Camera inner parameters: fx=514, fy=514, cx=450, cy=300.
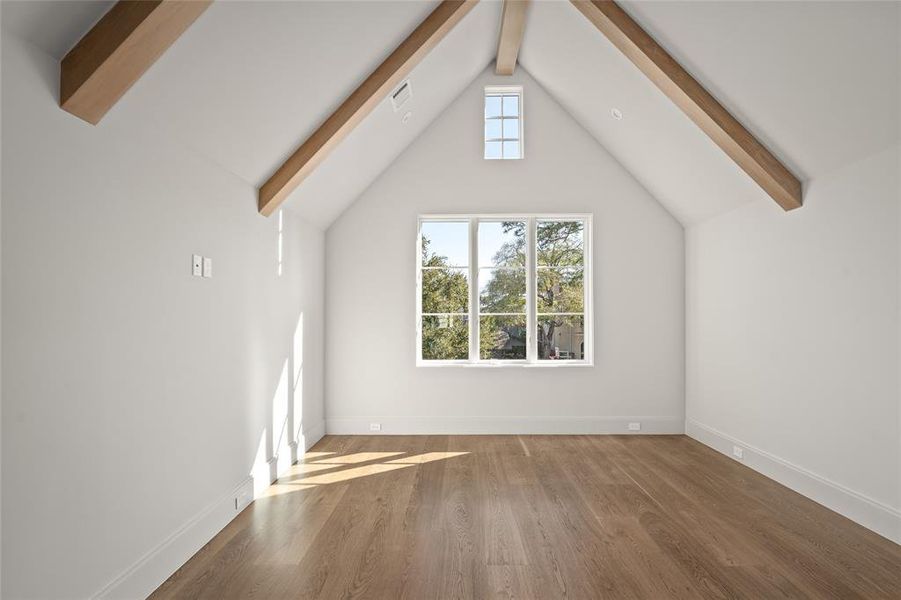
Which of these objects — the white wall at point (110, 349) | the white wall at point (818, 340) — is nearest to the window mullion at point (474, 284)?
the white wall at point (818, 340)

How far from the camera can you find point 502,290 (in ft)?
18.6

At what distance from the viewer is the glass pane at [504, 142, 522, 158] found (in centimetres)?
560

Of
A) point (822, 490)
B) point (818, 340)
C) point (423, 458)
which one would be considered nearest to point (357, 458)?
point (423, 458)

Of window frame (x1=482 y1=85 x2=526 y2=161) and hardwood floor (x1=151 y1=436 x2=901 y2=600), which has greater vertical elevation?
window frame (x1=482 y1=85 x2=526 y2=161)

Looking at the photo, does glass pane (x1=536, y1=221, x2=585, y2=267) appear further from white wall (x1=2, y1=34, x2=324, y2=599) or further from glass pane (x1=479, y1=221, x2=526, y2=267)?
white wall (x1=2, y1=34, x2=324, y2=599)

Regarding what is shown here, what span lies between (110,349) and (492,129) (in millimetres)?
4462

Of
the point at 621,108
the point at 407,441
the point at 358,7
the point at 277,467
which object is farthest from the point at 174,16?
the point at 407,441

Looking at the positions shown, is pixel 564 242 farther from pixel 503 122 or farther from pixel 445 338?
pixel 445 338

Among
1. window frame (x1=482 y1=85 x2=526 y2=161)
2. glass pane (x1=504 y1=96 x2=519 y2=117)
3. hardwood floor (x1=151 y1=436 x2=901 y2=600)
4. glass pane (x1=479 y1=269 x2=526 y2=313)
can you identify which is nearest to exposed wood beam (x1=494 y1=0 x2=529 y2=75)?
window frame (x1=482 y1=85 x2=526 y2=161)

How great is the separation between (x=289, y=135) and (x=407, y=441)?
10.2 ft

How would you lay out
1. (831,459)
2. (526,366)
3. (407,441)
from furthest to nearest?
(526,366) → (407,441) → (831,459)

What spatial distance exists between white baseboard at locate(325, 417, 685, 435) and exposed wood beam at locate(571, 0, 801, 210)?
2626mm

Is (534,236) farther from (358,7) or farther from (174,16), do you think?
A: (174,16)

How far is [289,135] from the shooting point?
3439 millimetres
